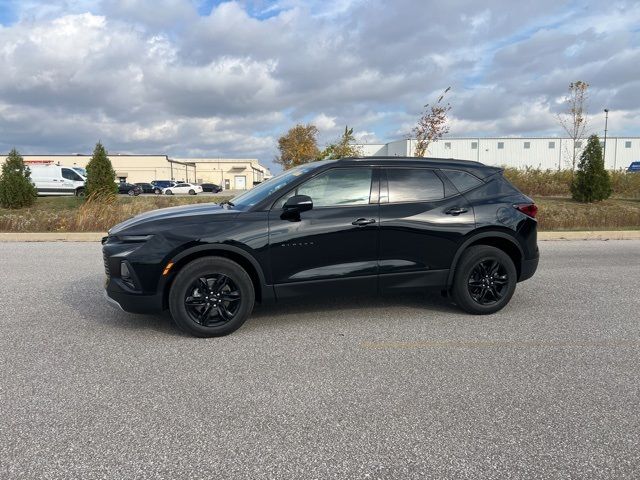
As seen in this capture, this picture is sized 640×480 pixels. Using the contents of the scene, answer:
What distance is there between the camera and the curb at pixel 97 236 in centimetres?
1252

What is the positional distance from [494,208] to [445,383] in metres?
2.46

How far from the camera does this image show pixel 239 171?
99750mm

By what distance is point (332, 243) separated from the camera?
15.8ft

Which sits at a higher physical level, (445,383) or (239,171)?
(239,171)

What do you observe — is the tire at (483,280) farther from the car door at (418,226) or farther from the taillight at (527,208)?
the taillight at (527,208)

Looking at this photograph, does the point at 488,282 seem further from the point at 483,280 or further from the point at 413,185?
the point at 413,185

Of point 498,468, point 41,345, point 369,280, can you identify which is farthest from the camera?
point 369,280

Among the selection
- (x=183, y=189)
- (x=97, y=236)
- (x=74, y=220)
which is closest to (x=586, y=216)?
(x=97, y=236)

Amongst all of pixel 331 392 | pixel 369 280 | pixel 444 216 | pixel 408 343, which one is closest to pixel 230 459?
pixel 331 392

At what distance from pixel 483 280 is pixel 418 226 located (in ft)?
3.37

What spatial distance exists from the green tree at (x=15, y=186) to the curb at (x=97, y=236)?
6956 mm

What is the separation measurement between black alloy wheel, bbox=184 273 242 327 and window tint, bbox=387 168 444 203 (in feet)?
6.20

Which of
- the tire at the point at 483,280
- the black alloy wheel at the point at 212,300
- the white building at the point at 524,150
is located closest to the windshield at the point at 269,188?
the black alloy wheel at the point at 212,300

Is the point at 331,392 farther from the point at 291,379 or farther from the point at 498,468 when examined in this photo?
the point at 498,468
